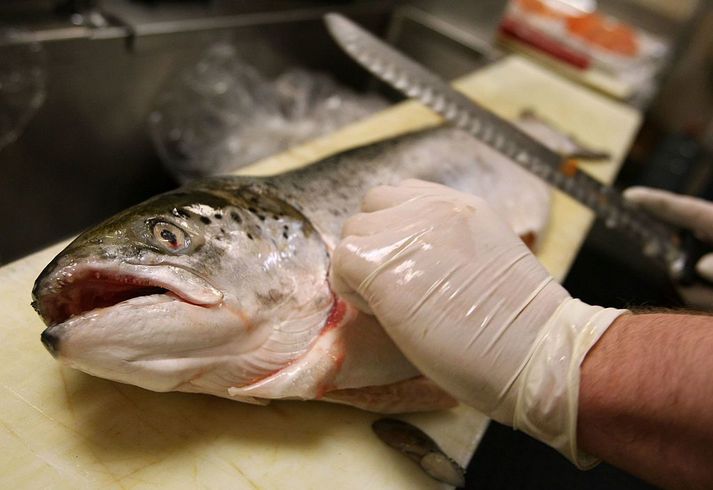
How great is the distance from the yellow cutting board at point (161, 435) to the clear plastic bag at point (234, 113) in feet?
3.47

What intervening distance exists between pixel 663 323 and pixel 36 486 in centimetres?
112

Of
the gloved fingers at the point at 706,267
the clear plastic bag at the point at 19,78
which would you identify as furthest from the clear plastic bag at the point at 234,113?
the gloved fingers at the point at 706,267

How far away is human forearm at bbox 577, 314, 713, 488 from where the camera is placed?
3.00ft

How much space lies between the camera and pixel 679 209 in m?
2.13

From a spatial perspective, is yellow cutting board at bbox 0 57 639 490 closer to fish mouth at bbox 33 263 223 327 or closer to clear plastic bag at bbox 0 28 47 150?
fish mouth at bbox 33 263 223 327

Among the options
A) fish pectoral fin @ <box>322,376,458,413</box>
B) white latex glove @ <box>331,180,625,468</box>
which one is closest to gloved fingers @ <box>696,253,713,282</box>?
white latex glove @ <box>331,180,625,468</box>

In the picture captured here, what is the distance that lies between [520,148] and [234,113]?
129cm

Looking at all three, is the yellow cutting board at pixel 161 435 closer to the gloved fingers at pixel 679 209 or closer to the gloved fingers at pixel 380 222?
the gloved fingers at pixel 380 222

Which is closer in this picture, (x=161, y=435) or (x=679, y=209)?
(x=161, y=435)

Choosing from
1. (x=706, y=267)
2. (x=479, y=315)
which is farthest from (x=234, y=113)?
(x=706, y=267)

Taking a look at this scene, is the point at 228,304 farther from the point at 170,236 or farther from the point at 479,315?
the point at 479,315

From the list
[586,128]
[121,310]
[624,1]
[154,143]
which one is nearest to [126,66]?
[154,143]

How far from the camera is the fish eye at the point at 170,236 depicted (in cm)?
104

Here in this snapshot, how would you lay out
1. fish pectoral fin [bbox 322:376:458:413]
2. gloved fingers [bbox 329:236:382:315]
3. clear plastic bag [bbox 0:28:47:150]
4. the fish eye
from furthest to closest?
clear plastic bag [bbox 0:28:47:150] < fish pectoral fin [bbox 322:376:458:413] < gloved fingers [bbox 329:236:382:315] < the fish eye
